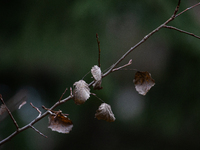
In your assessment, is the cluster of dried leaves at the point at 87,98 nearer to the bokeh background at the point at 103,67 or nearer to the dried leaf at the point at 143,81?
the dried leaf at the point at 143,81

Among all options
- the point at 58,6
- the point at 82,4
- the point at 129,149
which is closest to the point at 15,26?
the point at 58,6

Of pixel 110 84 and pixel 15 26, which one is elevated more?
pixel 15 26

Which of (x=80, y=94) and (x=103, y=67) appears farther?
(x=103, y=67)

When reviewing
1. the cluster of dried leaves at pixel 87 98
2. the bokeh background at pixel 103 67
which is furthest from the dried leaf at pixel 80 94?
the bokeh background at pixel 103 67

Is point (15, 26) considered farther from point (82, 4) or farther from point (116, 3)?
point (116, 3)

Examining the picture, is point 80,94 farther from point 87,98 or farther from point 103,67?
point 103,67

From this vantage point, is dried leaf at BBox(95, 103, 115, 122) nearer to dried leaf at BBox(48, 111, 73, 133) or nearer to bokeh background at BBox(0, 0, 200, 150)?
dried leaf at BBox(48, 111, 73, 133)

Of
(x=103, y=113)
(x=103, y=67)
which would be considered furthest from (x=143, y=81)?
(x=103, y=67)

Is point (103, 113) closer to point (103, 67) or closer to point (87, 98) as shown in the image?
point (87, 98)

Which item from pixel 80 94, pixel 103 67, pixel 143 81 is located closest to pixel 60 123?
pixel 80 94
